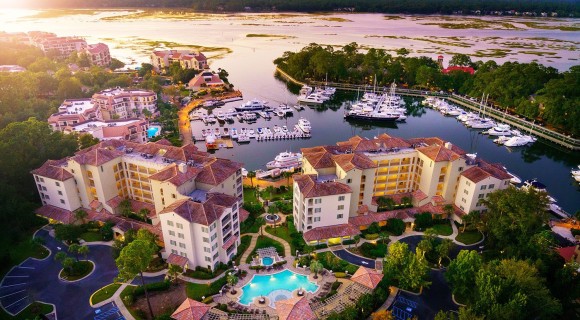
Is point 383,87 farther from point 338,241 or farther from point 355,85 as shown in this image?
point 338,241

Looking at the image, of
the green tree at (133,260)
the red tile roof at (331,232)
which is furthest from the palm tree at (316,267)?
the green tree at (133,260)

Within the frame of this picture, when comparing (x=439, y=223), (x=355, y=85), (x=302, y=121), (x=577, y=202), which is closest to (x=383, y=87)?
(x=355, y=85)

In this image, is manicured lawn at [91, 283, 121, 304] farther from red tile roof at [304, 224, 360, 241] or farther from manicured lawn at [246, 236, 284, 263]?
red tile roof at [304, 224, 360, 241]

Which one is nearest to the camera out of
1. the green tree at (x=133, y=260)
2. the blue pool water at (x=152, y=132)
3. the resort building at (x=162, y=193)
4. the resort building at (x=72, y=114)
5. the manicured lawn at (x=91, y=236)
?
the green tree at (x=133, y=260)

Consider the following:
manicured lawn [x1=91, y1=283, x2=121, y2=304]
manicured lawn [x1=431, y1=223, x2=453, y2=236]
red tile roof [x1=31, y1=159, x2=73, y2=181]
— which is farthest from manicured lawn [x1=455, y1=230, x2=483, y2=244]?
red tile roof [x1=31, y1=159, x2=73, y2=181]

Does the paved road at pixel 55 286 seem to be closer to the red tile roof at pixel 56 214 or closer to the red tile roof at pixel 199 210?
the red tile roof at pixel 56 214

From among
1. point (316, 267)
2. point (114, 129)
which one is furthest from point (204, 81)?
point (316, 267)
